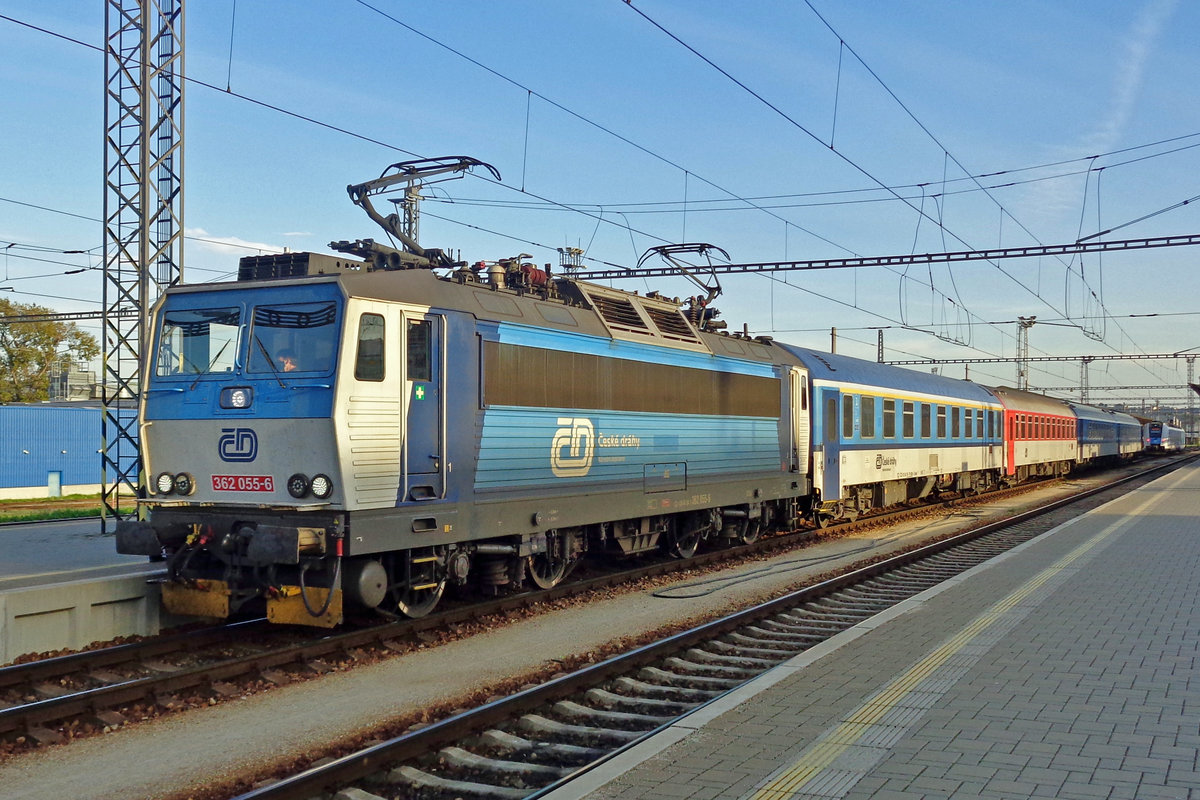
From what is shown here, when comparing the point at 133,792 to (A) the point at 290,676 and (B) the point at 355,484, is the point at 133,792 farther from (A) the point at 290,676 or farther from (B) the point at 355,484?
(B) the point at 355,484

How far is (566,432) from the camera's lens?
1166cm

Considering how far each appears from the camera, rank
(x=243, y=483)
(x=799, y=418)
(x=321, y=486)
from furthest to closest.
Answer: (x=799, y=418)
(x=243, y=483)
(x=321, y=486)

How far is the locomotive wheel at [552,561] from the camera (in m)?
12.0

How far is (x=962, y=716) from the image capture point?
6461 mm

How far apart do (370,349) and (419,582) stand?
2.42 m

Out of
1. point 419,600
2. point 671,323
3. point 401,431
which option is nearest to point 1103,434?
point 671,323

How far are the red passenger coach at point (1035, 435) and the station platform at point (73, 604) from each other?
2905cm

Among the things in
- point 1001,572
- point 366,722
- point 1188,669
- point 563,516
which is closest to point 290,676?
point 366,722

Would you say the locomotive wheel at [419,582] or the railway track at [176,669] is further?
the locomotive wheel at [419,582]

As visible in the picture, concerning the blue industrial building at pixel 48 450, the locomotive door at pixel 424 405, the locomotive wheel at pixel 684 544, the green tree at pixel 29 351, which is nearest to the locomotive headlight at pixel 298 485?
the locomotive door at pixel 424 405

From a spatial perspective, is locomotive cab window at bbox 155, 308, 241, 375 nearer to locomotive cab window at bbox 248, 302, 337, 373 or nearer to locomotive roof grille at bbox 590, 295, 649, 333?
locomotive cab window at bbox 248, 302, 337, 373

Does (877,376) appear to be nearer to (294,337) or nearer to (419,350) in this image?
(419,350)

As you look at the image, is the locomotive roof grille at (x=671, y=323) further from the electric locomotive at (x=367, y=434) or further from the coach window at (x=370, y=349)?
the coach window at (x=370, y=349)

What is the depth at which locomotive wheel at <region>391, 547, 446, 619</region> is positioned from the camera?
976cm
